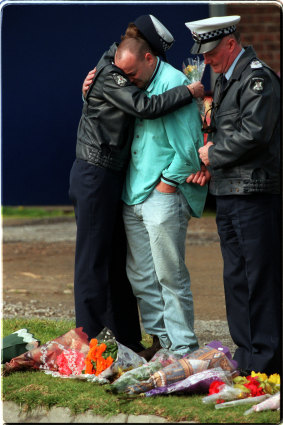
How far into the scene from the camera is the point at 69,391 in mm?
4254

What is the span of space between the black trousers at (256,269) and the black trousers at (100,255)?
0.70 m

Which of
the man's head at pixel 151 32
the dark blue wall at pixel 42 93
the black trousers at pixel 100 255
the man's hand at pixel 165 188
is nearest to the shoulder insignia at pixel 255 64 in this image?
the man's head at pixel 151 32

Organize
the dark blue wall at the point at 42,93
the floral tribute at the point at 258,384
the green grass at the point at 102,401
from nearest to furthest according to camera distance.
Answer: the green grass at the point at 102,401
the floral tribute at the point at 258,384
the dark blue wall at the point at 42,93

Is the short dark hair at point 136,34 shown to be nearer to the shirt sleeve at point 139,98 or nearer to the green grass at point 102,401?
the shirt sleeve at point 139,98

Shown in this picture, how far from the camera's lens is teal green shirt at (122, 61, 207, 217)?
4523 mm

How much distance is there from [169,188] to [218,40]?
86 cm

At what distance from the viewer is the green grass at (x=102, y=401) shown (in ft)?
12.7

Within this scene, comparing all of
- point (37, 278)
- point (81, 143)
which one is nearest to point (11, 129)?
point (37, 278)

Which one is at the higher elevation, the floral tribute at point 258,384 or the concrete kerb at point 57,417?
the floral tribute at point 258,384

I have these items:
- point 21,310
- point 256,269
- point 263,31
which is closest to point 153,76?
point 256,269

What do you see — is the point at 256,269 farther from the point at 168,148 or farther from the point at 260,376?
the point at 168,148

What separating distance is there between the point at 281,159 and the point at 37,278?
4.48 meters

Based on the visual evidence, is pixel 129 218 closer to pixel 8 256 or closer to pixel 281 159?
pixel 281 159

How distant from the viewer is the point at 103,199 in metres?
4.71
